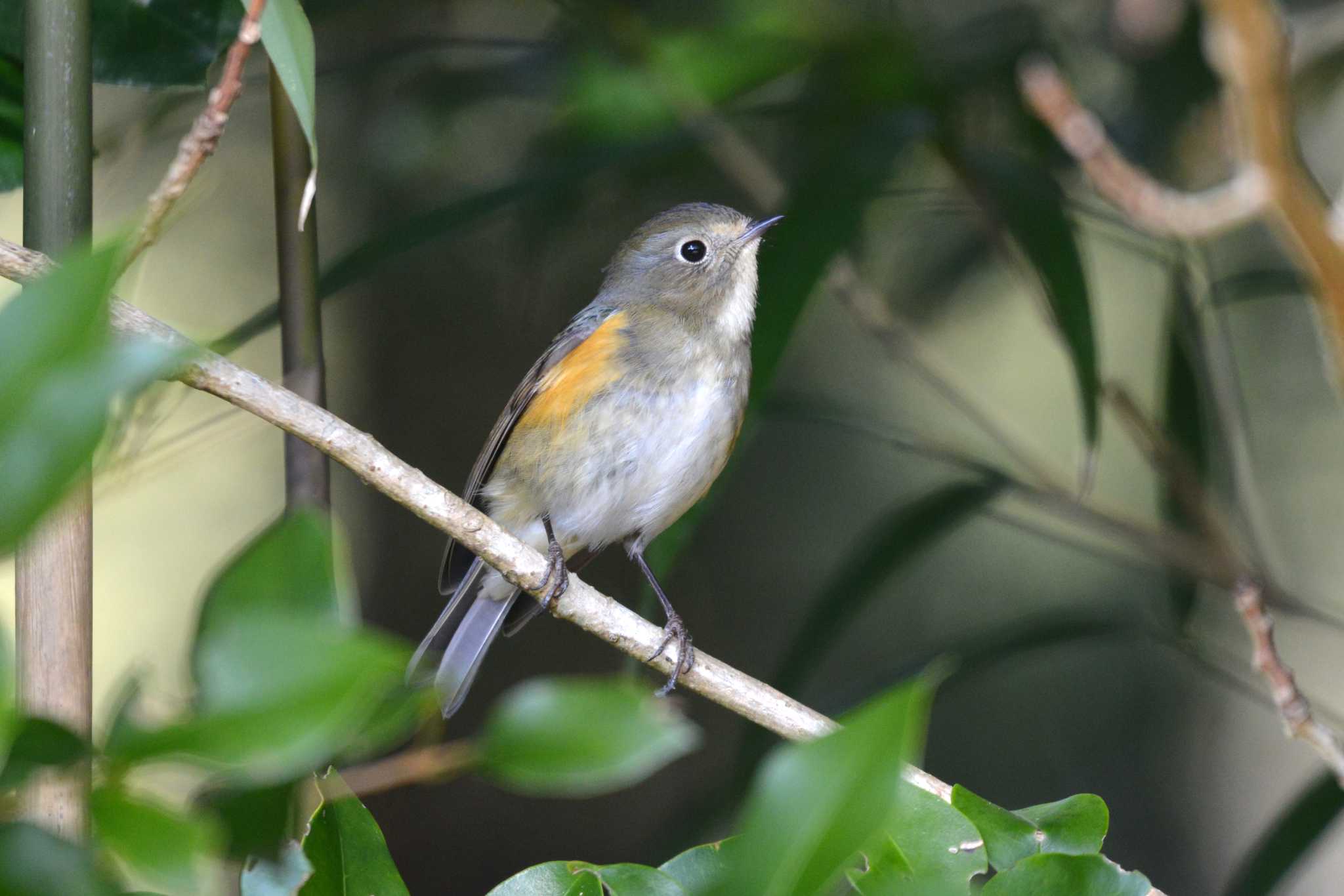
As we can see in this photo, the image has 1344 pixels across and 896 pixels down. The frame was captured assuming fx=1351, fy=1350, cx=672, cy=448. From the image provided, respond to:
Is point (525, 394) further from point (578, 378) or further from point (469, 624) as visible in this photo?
point (469, 624)

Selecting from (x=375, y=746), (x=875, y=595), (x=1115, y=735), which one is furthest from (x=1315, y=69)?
(x=375, y=746)

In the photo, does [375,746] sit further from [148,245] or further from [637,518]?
[637,518]

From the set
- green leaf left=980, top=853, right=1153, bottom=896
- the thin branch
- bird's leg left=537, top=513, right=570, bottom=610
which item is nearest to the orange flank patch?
bird's leg left=537, top=513, right=570, bottom=610

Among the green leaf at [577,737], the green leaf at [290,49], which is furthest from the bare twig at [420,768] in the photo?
the green leaf at [290,49]

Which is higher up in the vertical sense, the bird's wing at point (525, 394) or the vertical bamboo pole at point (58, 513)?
the vertical bamboo pole at point (58, 513)

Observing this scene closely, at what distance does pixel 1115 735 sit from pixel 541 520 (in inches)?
108

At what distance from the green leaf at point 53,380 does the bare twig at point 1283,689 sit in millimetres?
1057

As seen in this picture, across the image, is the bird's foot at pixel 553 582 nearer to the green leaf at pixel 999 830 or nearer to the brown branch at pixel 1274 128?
the green leaf at pixel 999 830

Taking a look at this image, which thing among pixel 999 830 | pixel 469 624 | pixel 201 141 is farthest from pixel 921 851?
pixel 469 624

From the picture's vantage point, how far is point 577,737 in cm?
57

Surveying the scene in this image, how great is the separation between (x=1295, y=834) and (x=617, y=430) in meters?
1.31

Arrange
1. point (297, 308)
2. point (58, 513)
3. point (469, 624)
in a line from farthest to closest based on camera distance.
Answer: point (469, 624) < point (297, 308) < point (58, 513)

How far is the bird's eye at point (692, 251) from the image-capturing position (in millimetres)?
2719

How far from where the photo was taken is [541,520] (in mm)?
2559
